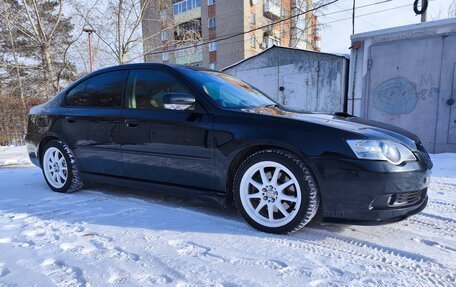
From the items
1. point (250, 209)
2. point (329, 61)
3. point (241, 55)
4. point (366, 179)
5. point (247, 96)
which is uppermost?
point (241, 55)

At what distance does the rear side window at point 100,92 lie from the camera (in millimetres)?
3523

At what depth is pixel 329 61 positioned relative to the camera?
9.36m

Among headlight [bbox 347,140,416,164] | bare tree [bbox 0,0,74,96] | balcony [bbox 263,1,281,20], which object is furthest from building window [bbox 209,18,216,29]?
headlight [bbox 347,140,416,164]

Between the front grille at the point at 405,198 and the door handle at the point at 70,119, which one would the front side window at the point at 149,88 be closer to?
the door handle at the point at 70,119

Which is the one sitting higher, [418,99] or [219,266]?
[418,99]

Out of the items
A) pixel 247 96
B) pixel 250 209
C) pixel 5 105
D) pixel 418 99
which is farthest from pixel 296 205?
pixel 5 105

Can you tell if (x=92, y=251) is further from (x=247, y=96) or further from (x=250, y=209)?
(x=247, y=96)

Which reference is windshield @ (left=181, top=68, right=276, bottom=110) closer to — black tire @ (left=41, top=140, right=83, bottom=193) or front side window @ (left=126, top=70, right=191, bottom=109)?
front side window @ (left=126, top=70, right=191, bottom=109)

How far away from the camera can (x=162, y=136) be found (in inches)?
121

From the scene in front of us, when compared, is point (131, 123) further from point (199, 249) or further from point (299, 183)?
point (299, 183)

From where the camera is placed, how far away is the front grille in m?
Answer: 2.31

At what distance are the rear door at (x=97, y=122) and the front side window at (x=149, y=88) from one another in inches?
5.9

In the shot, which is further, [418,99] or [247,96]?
[418,99]

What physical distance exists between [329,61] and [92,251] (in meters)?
8.73
